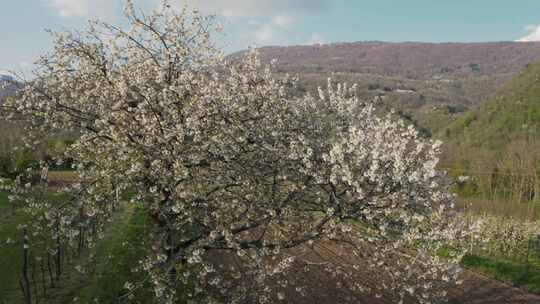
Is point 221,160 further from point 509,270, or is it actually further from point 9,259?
point 509,270

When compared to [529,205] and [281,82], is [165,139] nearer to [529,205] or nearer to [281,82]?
[281,82]

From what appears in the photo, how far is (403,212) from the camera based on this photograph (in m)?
10.1

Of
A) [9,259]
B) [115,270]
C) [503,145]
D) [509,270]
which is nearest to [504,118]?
[503,145]

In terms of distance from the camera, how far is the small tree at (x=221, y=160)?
34.0 ft

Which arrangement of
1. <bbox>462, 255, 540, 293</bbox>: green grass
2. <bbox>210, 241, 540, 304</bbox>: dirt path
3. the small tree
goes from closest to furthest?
1. the small tree
2. <bbox>210, 241, 540, 304</bbox>: dirt path
3. <bbox>462, 255, 540, 293</bbox>: green grass

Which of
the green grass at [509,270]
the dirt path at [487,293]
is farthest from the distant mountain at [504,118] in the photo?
the dirt path at [487,293]

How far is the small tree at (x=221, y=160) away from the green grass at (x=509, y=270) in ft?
53.9

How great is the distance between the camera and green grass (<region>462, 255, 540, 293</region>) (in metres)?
24.8

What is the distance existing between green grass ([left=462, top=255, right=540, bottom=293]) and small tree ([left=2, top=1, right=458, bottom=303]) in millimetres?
16421

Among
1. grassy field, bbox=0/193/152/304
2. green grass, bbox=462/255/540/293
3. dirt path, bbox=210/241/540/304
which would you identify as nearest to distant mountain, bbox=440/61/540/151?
green grass, bbox=462/255/540/293

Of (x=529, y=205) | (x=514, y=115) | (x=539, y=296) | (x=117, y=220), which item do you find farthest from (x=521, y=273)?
(x=514, y=115)

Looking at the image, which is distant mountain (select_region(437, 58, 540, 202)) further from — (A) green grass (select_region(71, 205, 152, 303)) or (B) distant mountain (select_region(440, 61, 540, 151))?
(A) green grass (select_region(71, 205, 152, 303))

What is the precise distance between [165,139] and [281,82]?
4.33 meters

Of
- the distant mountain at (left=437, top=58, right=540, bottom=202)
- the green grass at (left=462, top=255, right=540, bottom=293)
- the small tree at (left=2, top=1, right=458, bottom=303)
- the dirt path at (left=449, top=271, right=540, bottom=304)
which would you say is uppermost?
the small tree at (left=2, top=1, right=458, bottom=303)
